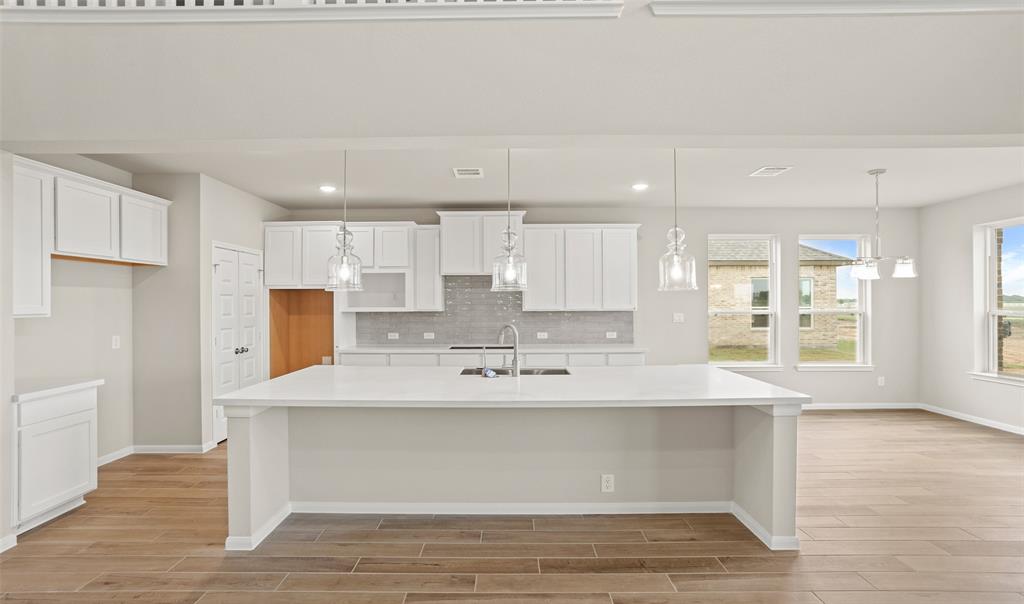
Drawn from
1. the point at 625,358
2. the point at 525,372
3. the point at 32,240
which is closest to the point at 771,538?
the point at 525,372

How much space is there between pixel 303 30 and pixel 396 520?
281 centimetres

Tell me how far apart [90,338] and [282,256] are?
7.02 feet

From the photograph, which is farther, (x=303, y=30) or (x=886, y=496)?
(x=886, y=496)

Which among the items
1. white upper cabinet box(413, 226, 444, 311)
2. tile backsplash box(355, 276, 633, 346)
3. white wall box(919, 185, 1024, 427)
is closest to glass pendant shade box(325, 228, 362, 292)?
white upper cabinet box(413, 226, 444, 311)

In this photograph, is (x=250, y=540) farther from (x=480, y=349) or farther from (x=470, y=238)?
(x=470, y=238)

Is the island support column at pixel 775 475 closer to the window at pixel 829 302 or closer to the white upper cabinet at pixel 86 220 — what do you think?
the window at pixel 829 302

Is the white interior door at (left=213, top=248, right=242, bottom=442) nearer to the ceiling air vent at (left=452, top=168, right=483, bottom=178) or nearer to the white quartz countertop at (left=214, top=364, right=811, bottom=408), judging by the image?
the white quartz countertop at (left=214, top=364, right=811, bottom=408)

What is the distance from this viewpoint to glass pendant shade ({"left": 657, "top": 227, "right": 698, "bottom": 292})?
3.28 m

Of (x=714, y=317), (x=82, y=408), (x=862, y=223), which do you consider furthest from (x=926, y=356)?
(x=82, y=408)

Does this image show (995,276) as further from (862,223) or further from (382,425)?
(382,425)

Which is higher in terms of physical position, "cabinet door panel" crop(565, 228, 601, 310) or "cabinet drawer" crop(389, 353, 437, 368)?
"cabinet door panel" crop(565, 228, 601, 310)

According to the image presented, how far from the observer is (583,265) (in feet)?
21.3

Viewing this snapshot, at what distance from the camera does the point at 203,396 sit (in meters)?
→ 5.04

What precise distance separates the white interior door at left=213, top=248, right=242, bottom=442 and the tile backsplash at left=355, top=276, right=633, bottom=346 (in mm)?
1547
